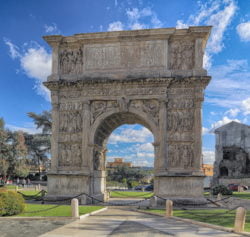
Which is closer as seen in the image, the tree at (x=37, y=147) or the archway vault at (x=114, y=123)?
the archway vault at (x=114, y=123)

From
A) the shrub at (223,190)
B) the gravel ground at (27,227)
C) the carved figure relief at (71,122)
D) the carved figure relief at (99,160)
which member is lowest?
the shrub at (223,190)

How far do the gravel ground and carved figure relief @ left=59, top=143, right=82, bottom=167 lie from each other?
259 inches

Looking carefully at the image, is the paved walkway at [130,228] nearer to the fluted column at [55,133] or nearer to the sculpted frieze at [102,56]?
the fluted column at [55,133]

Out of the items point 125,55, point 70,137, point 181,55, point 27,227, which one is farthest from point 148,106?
point 27,227

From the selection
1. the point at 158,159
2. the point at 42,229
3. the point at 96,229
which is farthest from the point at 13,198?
the point at 158,159

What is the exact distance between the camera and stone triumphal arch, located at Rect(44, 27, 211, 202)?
18531mm

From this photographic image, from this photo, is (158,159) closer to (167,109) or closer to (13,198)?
(167,109)

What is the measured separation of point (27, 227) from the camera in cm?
1166

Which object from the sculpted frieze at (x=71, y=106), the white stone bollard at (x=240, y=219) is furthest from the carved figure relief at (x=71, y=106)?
the white stone bollard at (x=240, y=219)

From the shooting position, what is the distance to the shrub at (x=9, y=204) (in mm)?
13928

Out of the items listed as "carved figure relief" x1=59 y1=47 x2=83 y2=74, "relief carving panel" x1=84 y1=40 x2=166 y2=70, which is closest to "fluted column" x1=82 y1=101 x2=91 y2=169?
"carved figure relief" x1=59 y1=47 x2=83 y2=74

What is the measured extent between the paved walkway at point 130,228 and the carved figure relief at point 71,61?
401 inches

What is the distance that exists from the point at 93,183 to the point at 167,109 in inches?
255

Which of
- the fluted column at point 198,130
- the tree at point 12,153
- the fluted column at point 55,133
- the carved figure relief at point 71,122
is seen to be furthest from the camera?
the tree at point 12,153
